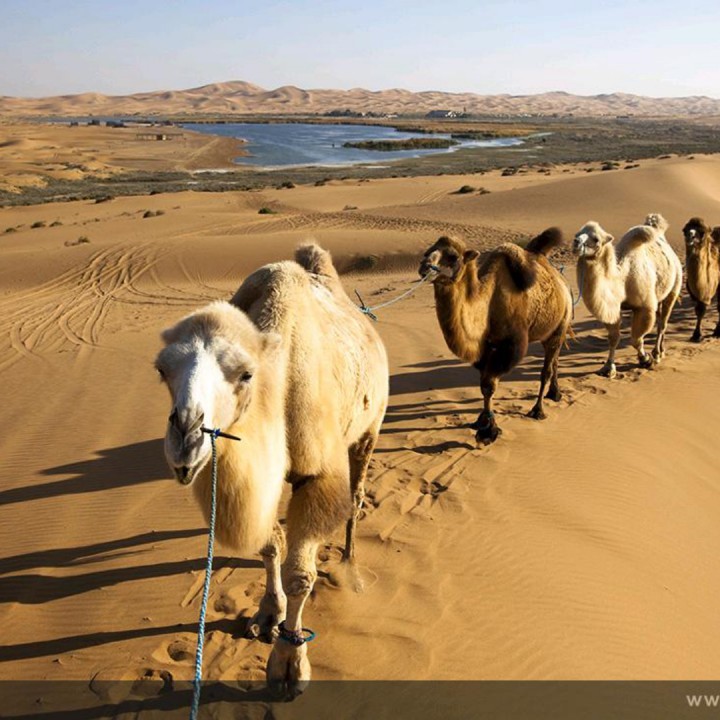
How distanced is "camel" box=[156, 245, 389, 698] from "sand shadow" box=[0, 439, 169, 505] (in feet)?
9.22

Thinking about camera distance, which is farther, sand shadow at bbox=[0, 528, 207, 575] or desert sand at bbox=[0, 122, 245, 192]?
desert sand at bbox=[0, 122, 245, 192]

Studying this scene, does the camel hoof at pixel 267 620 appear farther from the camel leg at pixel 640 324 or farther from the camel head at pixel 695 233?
the camel head at pixel 695 233

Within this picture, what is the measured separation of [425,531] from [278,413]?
9.12ft

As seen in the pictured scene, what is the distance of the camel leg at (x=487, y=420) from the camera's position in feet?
23.4

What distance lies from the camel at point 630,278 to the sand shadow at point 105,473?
225 inches

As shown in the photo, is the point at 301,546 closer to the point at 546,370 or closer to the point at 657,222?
the point at 546,370

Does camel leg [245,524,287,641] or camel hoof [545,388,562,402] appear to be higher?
camel leg [245,524,287,641]

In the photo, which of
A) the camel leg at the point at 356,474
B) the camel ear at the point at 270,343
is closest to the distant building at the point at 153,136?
the camel leg at the point at 356,474

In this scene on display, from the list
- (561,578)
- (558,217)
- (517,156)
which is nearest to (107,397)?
(561,578)

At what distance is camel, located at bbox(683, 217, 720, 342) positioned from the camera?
34.5 ft

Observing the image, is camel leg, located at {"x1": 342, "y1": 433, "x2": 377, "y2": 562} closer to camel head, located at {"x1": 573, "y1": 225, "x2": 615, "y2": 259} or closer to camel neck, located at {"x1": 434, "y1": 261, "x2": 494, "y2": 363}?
camel neck, located at {"x1": 434, "y1": 261, "x2": 494, "y2": 363}

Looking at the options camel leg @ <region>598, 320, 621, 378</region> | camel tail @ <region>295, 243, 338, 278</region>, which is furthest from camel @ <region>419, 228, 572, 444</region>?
camel tail @ <region>295, 243, 338, 278</region>

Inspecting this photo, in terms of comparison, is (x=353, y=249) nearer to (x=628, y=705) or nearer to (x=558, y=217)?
(x=558, y=217)

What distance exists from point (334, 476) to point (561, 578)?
91.9 inches
